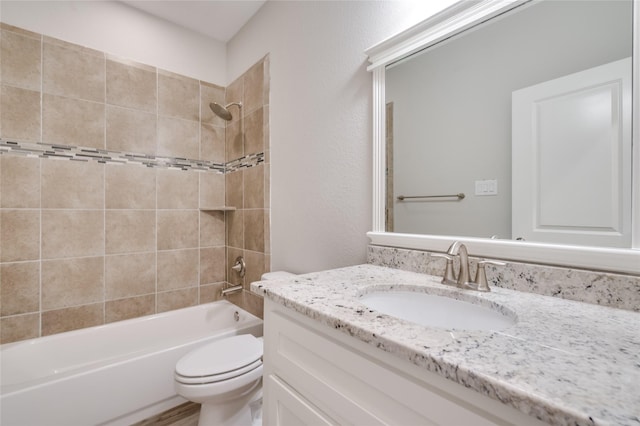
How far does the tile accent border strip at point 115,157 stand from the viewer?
1598 millimetres

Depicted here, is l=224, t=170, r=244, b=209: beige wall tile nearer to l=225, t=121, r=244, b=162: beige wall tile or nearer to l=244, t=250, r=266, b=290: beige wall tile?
l=225, t=121, r=244, b=162: beige wall tile

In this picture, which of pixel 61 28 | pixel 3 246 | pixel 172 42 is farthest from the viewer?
pixel 172 42

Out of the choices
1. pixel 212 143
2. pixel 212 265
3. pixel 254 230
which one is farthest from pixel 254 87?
pixel 212 265

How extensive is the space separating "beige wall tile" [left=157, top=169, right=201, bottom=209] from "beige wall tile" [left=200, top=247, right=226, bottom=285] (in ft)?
1.32

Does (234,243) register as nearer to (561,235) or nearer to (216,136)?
(216,136)

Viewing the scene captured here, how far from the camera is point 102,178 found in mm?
1837

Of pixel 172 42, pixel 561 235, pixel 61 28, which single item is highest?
pixel 172 42

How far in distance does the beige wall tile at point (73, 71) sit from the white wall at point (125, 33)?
0.07 meters

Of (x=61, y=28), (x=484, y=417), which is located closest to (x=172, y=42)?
(x=61, y=28)

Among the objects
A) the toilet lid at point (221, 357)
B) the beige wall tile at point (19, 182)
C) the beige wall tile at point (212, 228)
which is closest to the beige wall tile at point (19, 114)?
the beige wall tile at point (19, 182)

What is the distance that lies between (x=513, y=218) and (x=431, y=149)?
0.38 meters

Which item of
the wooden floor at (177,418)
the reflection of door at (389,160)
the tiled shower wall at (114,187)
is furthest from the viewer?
the tiled shower wall at (114,187)

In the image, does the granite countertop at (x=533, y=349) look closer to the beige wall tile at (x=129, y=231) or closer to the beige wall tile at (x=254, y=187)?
the beige wall tile at (x=254, y=187)

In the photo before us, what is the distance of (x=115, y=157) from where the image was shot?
1.88 m
